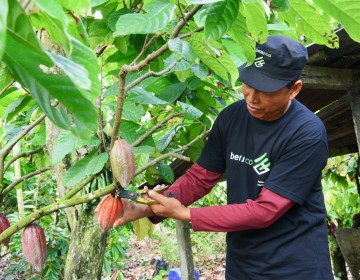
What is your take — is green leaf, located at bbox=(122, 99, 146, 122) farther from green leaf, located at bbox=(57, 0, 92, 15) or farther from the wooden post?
the wooden post

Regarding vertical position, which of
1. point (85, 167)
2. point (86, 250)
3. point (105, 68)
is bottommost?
point (86, 250)

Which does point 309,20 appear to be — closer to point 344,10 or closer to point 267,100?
point 344,10

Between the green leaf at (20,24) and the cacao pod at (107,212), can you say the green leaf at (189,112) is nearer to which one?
the cacao pod at (107,212)

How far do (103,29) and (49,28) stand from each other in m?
0.91

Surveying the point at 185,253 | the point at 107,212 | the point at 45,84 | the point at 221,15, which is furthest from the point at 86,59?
the point at 185,253

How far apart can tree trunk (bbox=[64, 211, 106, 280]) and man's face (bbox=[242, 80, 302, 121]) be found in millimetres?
583

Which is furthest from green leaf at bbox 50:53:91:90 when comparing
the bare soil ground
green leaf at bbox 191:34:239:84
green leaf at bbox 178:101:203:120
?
the bare soil ground

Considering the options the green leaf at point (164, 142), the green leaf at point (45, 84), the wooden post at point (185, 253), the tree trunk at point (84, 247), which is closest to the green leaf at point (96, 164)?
the tree trunk at point (84, 247)

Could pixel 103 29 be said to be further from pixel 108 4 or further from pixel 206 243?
pixel 206 243

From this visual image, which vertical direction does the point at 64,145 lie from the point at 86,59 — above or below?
above

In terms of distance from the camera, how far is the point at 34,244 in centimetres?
112

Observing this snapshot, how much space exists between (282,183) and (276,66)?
0.35 metres

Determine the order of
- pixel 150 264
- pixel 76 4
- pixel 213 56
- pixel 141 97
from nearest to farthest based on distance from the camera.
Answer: pixel 76 4 → pixel 213 56 → pixel 141 97 → pixel 150 264

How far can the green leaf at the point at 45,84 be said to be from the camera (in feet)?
1.33
